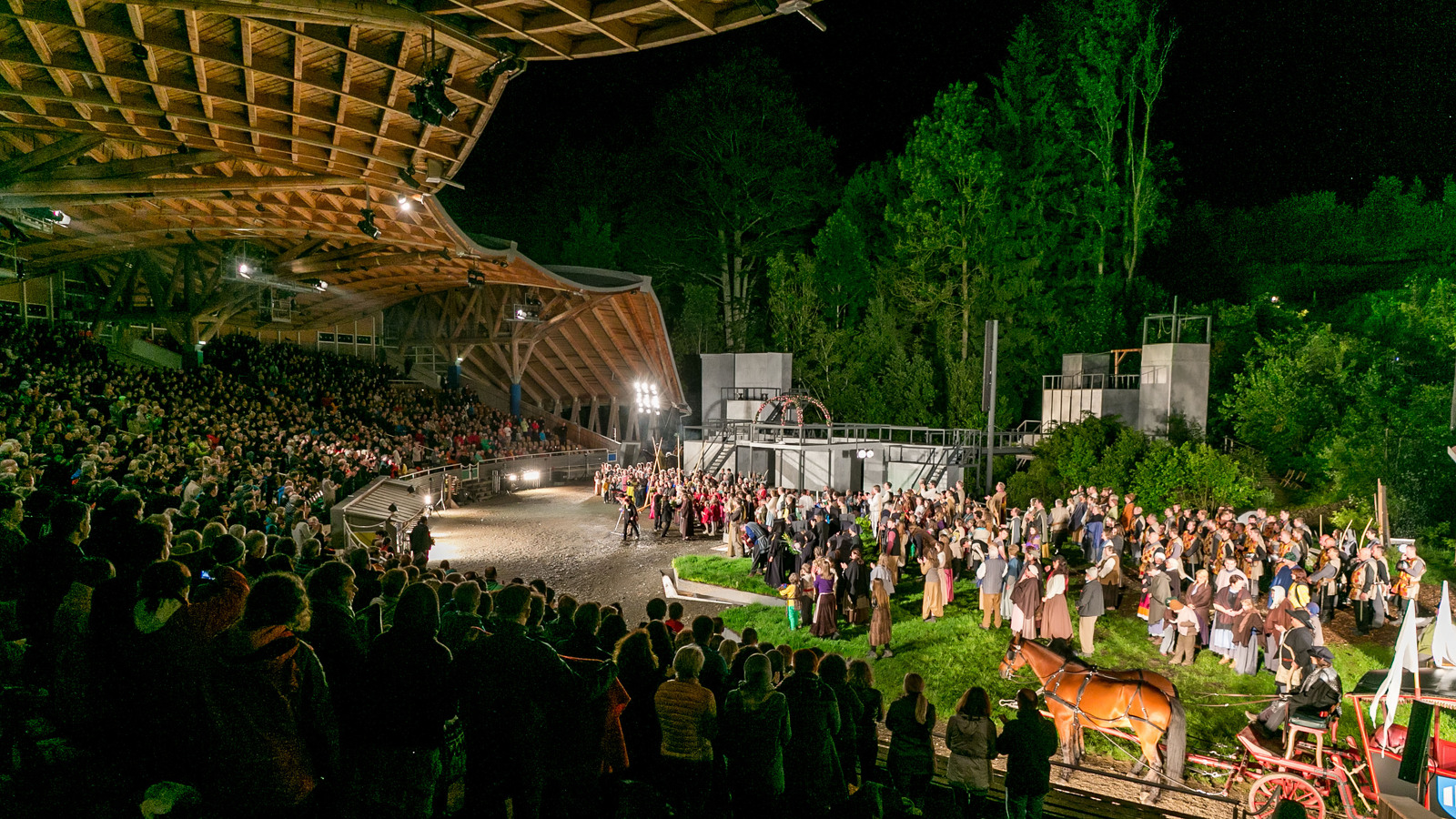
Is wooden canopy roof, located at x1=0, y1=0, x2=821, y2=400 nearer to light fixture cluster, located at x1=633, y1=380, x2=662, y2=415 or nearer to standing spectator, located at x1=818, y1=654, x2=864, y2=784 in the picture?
standing spectator, located at x1=818, y1=654, x2=864, y2=784

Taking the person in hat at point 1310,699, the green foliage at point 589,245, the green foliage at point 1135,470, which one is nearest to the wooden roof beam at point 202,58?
the person in hat at point 1310,699

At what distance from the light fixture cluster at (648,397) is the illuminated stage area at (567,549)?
9.74 m

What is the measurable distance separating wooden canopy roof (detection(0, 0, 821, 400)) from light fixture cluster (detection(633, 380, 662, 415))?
12146 millimetres

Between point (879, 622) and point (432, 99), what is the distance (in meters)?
7.80

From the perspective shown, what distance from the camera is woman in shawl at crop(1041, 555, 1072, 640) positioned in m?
8.93

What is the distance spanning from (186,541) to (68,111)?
8426 mm

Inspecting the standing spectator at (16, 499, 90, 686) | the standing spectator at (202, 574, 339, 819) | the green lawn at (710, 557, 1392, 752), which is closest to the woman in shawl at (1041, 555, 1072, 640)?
the green lawn at (710, 557, 1392, 752)

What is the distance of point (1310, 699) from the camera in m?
5.67

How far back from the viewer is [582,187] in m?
39.7

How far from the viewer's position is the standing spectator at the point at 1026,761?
4.30 metres

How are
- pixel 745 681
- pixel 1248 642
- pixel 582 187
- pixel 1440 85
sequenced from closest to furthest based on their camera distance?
pixel 745 681 < pixel 1248 642 < pixel 1440 85 < pixel 582 187

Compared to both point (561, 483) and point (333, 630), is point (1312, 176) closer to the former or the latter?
point (561, 483)

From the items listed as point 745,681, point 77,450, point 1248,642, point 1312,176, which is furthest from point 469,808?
point 1312,176

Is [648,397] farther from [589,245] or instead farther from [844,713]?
[844,713]
